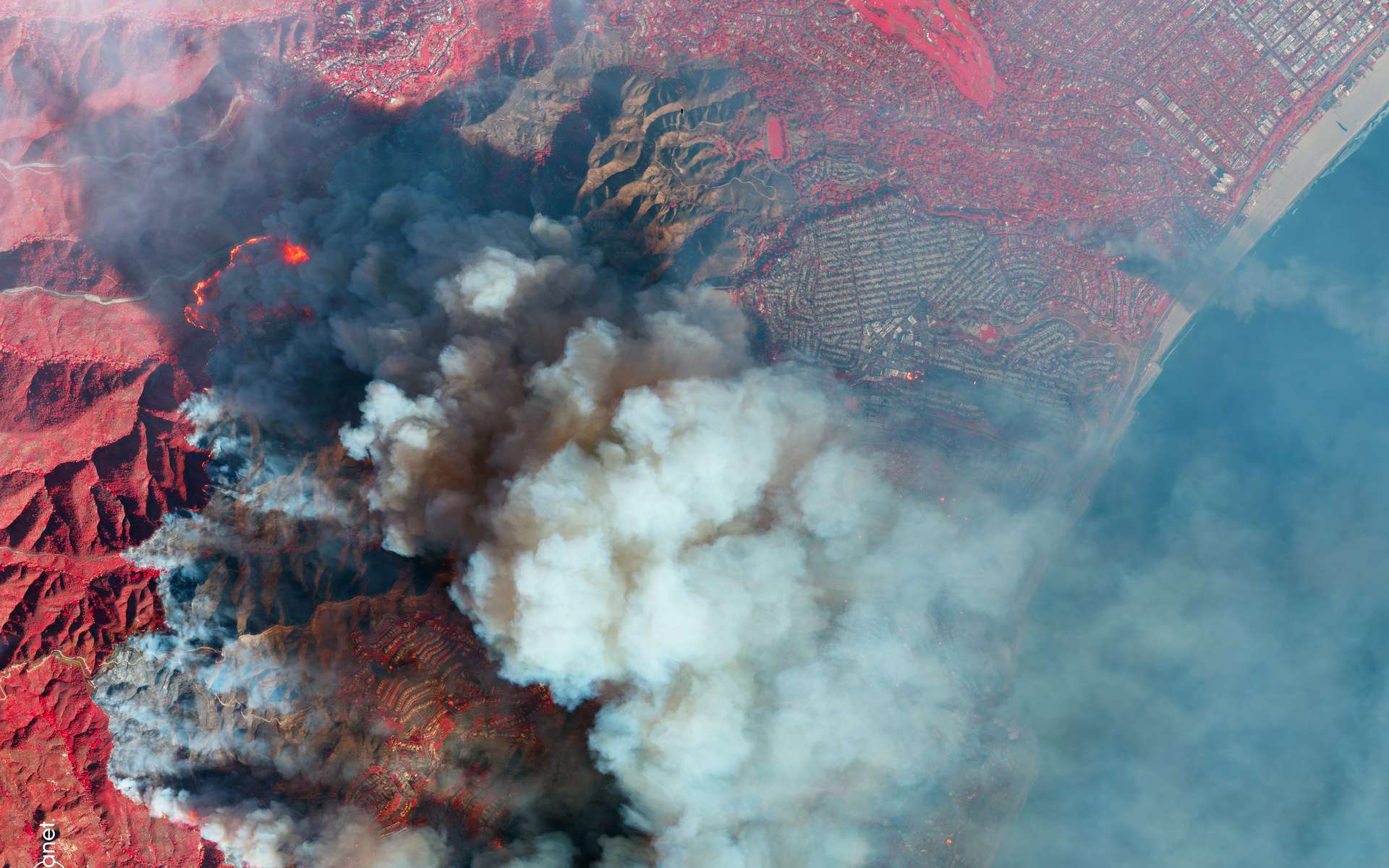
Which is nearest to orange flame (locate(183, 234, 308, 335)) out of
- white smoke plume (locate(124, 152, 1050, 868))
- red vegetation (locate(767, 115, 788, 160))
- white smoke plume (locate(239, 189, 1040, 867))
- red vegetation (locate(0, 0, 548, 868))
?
red vegetation (locate(0, 0, 548, 868))

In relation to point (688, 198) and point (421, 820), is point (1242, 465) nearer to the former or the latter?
point (688, 198)

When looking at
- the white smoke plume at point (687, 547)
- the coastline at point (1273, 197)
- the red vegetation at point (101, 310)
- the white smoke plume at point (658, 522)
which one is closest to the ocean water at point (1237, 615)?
the coastline at point (1273, 197)

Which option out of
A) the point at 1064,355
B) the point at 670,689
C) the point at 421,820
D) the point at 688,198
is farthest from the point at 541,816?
the point at 1064,355

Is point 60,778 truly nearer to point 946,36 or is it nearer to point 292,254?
point 292,254

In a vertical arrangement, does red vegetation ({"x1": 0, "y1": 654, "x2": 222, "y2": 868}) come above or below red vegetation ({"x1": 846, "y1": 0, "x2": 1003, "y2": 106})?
below

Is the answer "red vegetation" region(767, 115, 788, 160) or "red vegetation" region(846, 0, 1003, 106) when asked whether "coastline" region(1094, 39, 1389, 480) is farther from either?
"red vegetation" region(767, 115, 788, 160)

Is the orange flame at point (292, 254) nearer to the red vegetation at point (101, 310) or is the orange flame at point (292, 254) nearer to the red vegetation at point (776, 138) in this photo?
the red vegetation at point (101, 310)

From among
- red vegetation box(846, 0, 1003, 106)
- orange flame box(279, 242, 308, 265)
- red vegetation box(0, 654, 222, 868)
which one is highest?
red vegetation box(846, 0, 1003, 106)

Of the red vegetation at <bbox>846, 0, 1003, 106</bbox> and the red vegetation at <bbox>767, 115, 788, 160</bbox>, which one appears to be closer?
the red vegetation at <bbox>767, 115, 788, 160</bbox>

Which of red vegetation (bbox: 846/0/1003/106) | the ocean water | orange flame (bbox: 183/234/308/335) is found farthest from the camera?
red vegetation (bbox: 846/0/1003/106)
